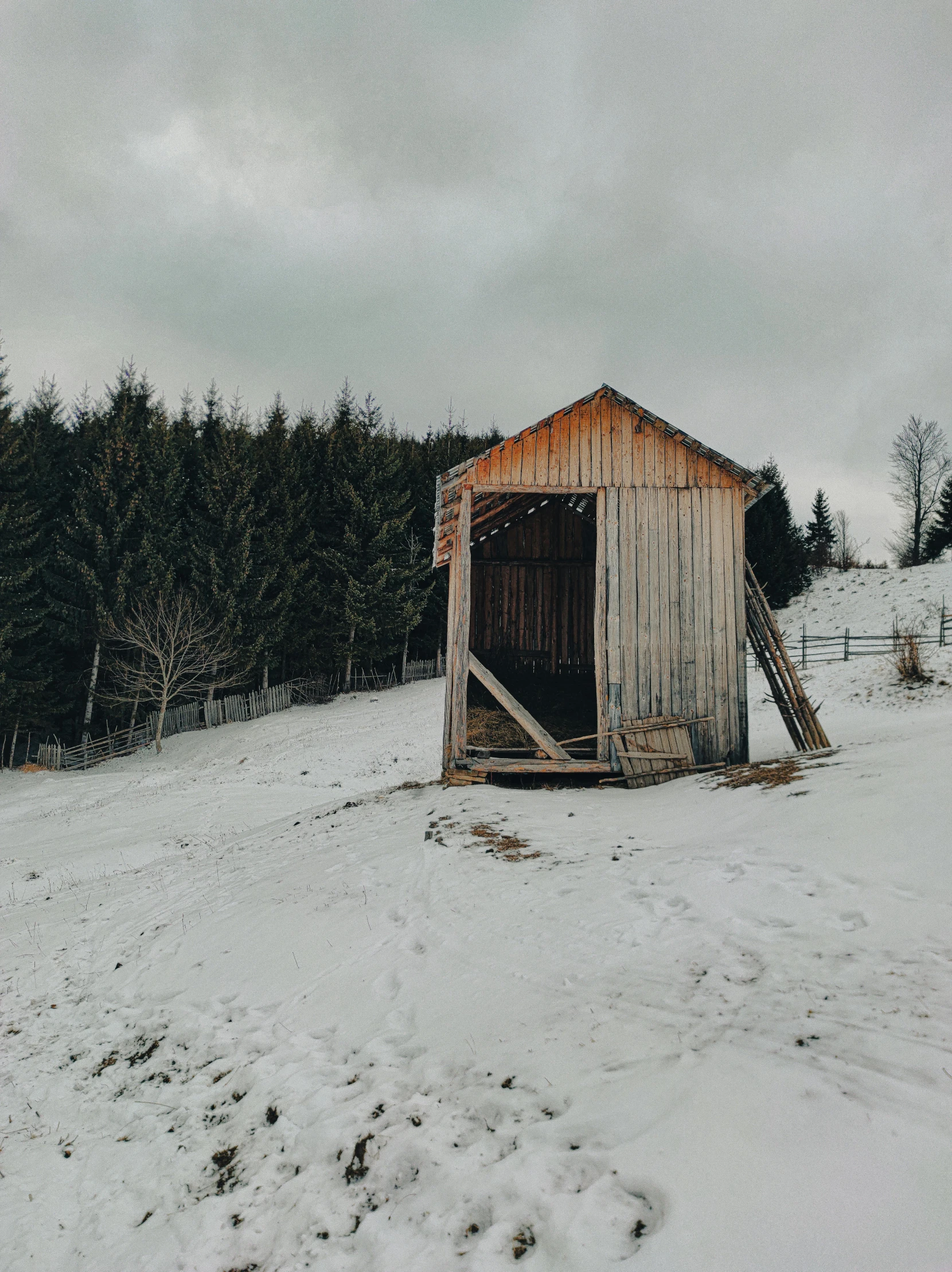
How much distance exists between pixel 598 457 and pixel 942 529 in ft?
124

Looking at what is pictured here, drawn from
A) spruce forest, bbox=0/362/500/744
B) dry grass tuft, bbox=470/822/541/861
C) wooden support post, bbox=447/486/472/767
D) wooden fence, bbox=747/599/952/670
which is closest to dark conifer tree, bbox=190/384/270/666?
spruce forest, bbox=0/362/500/744

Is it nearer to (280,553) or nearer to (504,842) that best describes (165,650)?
(280,553)

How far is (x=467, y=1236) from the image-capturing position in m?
2.07

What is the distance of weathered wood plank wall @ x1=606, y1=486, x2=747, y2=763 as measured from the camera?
29.5ft

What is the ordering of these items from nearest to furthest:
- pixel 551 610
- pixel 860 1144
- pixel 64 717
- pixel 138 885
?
1. pixel 860 1144
2. pixel 138 885
3. pixel 551 610
4. pixel 64 717

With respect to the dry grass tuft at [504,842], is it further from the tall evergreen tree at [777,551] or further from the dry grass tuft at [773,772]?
the tall evergreen tree at [777,551]

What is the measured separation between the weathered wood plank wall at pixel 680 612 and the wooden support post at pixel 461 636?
2.06 m

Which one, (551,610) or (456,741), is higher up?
(551,610)

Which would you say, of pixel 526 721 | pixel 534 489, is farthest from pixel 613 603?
pixel 526 721

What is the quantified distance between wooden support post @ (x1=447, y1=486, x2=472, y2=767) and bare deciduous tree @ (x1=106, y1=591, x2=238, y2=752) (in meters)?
17.2

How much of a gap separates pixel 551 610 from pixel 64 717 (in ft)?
74.0

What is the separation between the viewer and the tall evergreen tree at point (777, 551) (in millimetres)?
32375

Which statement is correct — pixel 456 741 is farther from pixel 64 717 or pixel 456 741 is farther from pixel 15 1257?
pixel 64 717

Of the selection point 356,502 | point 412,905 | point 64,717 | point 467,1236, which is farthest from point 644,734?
point 64,717
